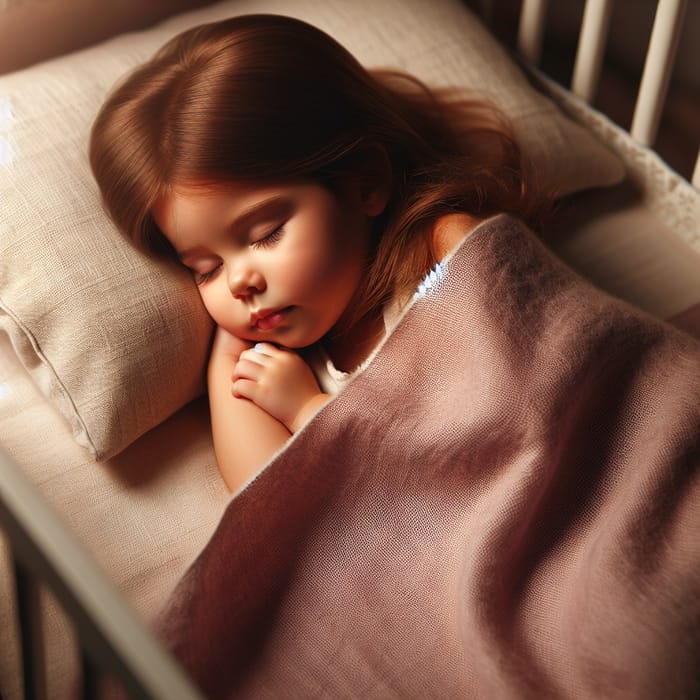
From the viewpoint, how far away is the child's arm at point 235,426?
0.85 m

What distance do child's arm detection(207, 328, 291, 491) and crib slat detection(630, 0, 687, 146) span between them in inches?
22.8

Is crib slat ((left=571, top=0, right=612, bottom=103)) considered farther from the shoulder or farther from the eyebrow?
the eyebrow

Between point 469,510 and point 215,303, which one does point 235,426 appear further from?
point 469,510

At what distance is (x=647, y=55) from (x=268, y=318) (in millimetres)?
639

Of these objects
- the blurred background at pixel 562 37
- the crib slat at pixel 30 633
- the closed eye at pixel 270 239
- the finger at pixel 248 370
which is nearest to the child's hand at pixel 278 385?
the finger at pixel 248 370

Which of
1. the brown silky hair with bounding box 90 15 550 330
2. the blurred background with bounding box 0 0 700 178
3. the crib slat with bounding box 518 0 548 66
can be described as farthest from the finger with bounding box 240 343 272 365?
the crib slat with bounding box 518 0 548 66

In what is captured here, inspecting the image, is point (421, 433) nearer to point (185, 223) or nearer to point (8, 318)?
point (185, 223)

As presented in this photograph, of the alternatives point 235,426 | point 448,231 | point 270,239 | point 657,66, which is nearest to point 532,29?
point 657,66

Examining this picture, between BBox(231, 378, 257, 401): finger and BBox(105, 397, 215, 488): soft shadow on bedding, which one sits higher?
BBox(231, 378, 257, 401): finger

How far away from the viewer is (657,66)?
104cm

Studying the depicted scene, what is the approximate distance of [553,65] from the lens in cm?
136

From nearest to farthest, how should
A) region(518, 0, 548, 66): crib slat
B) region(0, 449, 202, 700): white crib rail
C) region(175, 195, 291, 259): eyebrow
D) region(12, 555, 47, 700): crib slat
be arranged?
region(0, 449, 202, 700): white crib rail
region(12, 555, 47, 700): crib slat
region(175, 195, 291, 259): eyebrow
region(518, 0, 548, 66): crib slat

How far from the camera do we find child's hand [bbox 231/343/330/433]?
864 mm

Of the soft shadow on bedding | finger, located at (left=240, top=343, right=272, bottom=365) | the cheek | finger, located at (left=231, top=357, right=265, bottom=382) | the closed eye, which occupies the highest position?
the closed eye
